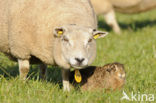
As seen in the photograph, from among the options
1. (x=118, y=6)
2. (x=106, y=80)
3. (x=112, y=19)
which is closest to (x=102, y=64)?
(x=106, y=80)

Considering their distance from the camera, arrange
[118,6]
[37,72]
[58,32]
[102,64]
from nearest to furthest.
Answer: [58,32] → [37,72] → [102,64] → [118,6]

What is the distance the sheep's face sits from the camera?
409 cm

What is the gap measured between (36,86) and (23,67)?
0.51 metres

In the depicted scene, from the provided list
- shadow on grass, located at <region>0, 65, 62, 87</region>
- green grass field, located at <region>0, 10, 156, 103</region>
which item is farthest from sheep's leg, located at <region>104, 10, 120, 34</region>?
shadow on grass, located at <region>0, 65, 62, 87</region>

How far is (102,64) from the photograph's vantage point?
631cm

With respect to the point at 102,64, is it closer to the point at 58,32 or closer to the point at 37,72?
the point at 37,72

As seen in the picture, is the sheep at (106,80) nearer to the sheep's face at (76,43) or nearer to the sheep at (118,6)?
the sheep's face at (76,43)

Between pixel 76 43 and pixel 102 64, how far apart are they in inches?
86.4

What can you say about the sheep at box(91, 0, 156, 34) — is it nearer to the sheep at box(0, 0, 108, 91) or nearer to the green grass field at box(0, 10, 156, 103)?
the green grass field at box(0, 10, 156, 103)

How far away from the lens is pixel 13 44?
4.97 metres

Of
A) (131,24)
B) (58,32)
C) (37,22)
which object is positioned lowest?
(131,24)

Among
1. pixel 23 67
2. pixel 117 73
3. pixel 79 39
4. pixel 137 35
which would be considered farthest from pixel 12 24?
pixel 137 35

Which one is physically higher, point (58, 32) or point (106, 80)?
point (58, 32)

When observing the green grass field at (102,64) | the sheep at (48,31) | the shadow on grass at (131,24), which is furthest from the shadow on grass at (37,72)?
the shadow on grass at (131,24)
